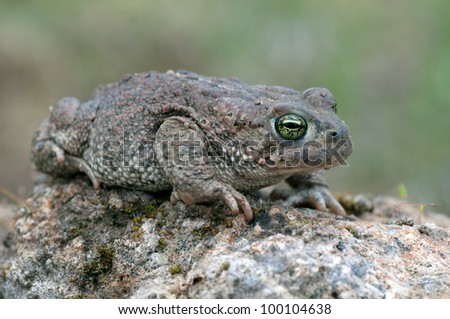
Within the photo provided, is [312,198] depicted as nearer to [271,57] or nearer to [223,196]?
[223,196]

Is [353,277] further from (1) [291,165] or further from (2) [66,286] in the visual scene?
(2) [66,286]

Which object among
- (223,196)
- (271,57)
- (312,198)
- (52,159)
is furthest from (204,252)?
(271,57)

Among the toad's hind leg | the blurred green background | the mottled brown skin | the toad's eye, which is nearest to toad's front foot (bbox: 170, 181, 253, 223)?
the mottled brown skin

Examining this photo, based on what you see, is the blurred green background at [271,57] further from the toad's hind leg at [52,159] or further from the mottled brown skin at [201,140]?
the mottled brown skin at [201,140]

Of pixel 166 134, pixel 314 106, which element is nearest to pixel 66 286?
pixel 166 134

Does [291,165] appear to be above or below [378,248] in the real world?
above

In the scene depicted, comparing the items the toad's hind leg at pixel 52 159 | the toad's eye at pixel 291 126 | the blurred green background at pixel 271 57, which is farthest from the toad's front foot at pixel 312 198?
the blurred green background at pixel 271 57
